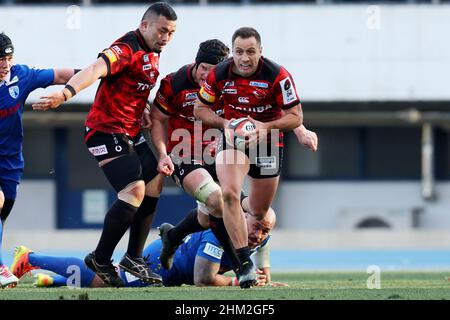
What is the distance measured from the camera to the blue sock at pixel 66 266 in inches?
365

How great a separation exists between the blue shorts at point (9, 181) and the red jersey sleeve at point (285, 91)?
7.66 ft

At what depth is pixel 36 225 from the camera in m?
24.9

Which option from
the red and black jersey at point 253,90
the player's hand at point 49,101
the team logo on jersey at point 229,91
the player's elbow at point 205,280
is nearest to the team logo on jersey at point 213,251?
the player's elbow at point 205,280

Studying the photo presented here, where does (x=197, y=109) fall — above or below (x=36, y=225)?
above

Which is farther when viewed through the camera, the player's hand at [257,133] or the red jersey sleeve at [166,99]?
the red jersey sleeve at [166,99]

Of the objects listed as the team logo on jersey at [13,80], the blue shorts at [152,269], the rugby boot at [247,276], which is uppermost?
the team logo on jersey at [13,80]

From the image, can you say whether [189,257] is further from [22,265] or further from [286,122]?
[286,122]

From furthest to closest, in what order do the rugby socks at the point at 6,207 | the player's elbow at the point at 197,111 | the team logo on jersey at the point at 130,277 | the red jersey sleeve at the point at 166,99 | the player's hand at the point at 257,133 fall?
the red jersey sleeve at the point at 166,99
the rugby socks at the point at 6,207
the team logo on jersey at the point at 130,277
the player's elbow at the point at 197,111
the player's hand at the point at 257,133

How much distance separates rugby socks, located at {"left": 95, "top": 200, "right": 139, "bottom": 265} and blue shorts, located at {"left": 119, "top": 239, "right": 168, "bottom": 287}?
393 mm

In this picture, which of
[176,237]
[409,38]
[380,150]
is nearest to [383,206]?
[380,150]

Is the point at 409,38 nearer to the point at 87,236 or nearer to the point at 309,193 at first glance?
the point at 309,193

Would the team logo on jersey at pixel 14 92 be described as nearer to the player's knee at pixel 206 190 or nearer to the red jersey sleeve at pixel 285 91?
the player's knee at pixel 206 190

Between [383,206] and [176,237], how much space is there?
15559 mm

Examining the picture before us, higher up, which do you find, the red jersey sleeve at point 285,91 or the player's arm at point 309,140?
the red jersey sleeve at point 285,91
